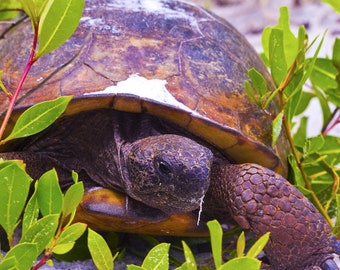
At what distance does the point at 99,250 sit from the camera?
1126 millimetres

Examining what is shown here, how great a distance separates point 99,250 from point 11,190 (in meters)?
0.19

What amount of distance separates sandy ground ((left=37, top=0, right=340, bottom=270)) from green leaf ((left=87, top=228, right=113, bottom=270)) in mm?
3197

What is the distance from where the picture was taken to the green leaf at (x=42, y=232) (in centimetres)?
107

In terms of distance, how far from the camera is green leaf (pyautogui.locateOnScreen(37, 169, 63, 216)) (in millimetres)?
1136

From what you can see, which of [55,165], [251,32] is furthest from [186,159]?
[251,32]

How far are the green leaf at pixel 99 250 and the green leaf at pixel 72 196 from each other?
0.07 meters

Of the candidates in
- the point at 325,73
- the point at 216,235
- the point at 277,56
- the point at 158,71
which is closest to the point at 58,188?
the point at 216,235

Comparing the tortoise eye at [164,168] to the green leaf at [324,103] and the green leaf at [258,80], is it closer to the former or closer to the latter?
the green leaf at [258,80]

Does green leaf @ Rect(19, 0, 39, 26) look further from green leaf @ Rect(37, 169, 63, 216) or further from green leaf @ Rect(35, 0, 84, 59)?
green leaf @ Rect(37, 169, 63, 216)

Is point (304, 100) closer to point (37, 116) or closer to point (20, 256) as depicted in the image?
point (37, 116)

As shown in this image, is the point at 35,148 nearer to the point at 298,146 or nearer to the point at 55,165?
the point at 55,165

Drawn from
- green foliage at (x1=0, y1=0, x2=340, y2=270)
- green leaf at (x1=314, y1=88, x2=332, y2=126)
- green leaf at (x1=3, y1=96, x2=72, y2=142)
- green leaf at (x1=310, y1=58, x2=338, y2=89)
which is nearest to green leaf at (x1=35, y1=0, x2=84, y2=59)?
green foliage at (x1=0, y1=0, x2=340, y2=270)

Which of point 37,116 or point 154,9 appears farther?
point 154,9

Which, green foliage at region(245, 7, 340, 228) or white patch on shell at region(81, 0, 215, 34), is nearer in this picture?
green foliage at region(245, 7, 340, 228)
